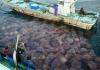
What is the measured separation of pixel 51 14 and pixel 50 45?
32.4 feet

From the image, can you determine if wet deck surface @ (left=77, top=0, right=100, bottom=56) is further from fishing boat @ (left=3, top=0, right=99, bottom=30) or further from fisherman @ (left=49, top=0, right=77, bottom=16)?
fisherman @ (left=49, top=0, right=77, bottom=16)

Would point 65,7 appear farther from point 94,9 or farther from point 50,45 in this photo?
point 50,45

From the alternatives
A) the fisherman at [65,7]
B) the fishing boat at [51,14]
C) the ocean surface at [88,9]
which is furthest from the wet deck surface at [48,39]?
the fisherman at [65,7]

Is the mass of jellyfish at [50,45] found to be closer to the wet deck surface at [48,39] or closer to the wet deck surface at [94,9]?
the wet deck surface at [48,39]

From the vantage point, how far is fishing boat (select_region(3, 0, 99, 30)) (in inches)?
1152

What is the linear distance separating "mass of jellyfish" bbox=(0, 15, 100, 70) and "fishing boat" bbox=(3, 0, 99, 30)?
1.30 meters

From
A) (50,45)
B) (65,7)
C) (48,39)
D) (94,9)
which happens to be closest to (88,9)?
(94,9)

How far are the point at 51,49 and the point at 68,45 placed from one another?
236cm

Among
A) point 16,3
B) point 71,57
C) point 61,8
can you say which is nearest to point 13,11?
point 16,3

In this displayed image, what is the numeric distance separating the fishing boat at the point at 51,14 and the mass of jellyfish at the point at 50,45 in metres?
1.30

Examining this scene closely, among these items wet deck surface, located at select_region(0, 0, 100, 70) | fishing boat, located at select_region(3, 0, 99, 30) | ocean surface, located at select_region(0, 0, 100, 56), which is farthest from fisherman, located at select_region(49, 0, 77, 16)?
ocean surface, located at select_region(0, 0, 100, 56)

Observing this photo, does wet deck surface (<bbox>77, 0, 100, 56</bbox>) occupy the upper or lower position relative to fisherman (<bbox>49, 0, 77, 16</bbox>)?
lower

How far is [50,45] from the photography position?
2369 cm

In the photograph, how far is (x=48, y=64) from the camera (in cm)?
1944
